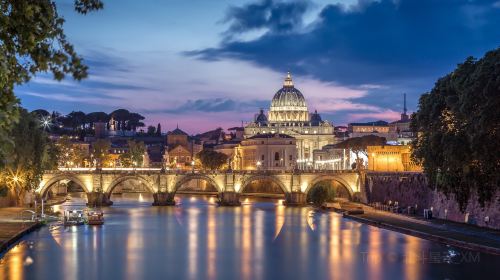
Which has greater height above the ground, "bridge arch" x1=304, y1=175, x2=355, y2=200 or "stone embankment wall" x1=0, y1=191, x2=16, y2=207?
"bridge arch" x1=304, y1=175, x2=355, y2=200

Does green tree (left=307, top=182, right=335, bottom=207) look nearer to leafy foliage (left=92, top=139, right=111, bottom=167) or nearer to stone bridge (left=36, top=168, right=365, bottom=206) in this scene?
stone bridge (left=36, top=168, right=365, bottom=206)

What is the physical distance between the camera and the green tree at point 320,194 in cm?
8475

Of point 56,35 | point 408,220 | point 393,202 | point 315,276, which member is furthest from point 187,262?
point 393,202

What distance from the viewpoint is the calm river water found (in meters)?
37.3

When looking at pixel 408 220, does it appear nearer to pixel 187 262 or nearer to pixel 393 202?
pixel 393 202

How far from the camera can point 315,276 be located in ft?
122

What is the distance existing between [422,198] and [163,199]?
32.5 meters

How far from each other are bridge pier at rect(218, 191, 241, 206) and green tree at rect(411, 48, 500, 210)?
1384 inches

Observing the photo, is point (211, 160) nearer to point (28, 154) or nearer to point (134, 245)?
point (28, 154)

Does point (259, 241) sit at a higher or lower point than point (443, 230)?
lower

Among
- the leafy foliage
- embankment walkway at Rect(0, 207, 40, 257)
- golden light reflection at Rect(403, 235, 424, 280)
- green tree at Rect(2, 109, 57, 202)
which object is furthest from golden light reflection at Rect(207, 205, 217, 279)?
the leafy foliage

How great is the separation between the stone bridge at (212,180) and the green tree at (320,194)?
2.62 feet

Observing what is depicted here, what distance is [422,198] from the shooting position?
6438 cm

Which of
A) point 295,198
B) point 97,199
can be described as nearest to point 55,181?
point 97,199
